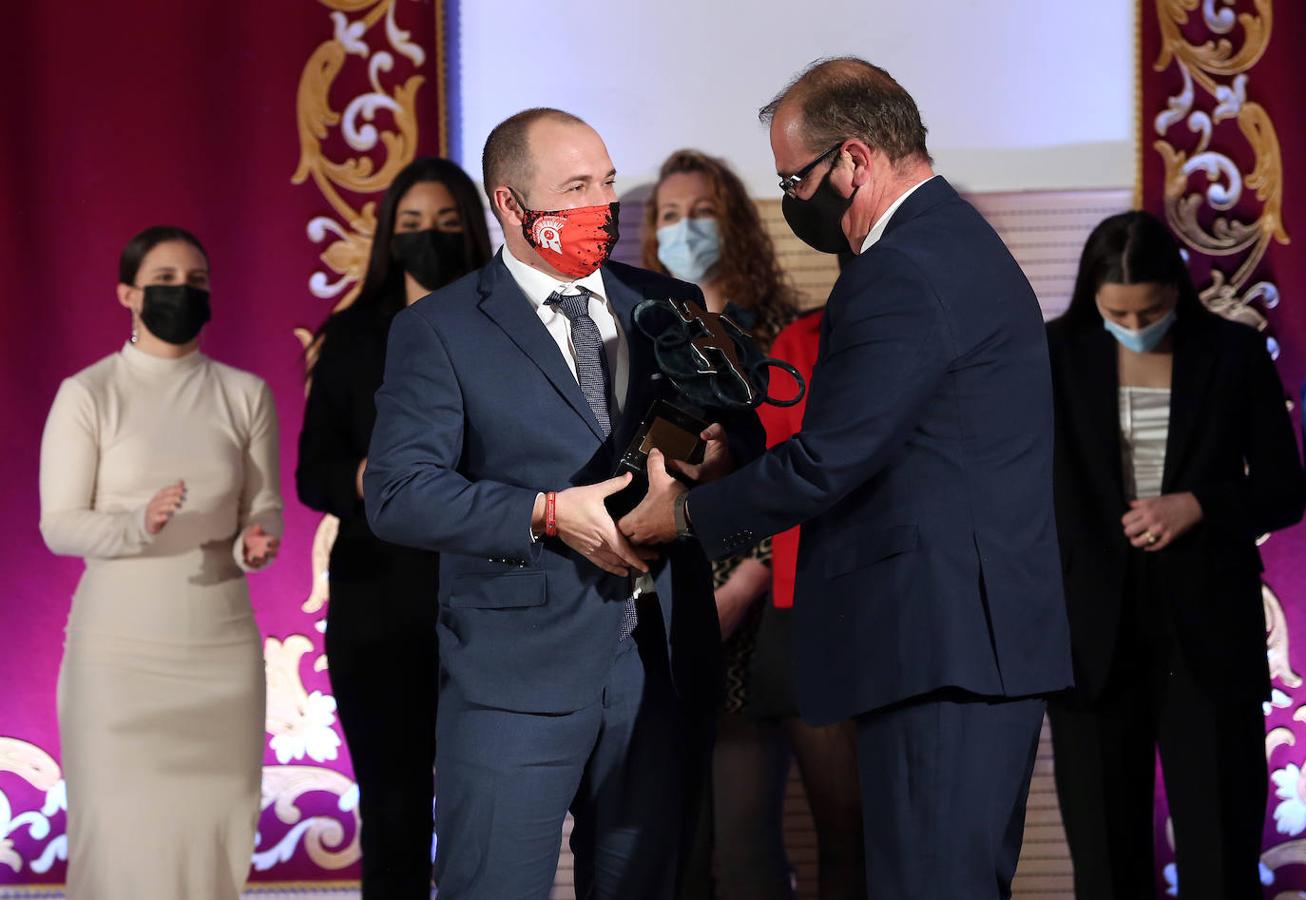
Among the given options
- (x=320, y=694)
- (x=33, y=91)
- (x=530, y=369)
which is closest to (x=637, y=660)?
(x=530, y=369)

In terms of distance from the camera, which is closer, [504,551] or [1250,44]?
[504,551]

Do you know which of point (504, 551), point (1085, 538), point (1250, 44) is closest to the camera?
point (504, 551)

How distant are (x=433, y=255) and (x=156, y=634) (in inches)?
44.9

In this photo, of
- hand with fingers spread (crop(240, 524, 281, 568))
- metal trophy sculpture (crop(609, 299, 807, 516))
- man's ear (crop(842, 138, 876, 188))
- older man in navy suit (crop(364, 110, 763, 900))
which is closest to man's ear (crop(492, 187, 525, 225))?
older man in navy suit (crop(364, 110, 763, 900))

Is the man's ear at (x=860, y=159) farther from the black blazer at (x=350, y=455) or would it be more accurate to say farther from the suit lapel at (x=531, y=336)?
the black blazer at (x=350, y=455)

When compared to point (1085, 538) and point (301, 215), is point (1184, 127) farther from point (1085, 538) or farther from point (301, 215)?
point (301, 215)

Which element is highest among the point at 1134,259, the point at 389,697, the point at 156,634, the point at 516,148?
the point at 516,148

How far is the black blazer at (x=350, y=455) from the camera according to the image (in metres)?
3.50

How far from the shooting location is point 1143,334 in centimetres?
372

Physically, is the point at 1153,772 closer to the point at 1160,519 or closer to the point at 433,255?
the point at 1160,519

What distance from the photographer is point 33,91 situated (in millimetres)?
4316

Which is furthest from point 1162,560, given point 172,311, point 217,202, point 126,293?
point 217,202

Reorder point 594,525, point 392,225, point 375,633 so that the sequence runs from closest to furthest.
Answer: point 594,525
point 375,633
point 392,225

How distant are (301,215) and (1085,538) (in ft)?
7.68
